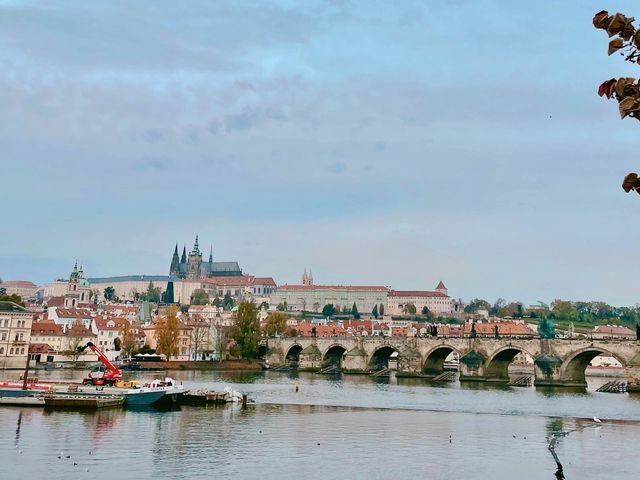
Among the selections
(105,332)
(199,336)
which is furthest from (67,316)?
(199,336)

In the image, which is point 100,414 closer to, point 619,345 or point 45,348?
point 619,345

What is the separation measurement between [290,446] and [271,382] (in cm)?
4785

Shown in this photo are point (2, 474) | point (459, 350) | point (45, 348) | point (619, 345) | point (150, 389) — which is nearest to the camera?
point (2, 474)

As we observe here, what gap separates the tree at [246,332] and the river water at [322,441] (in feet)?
169

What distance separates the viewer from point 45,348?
335 ft

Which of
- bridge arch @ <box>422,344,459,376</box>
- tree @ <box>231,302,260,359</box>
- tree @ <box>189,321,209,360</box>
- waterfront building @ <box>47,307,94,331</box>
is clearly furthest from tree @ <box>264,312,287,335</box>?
bridge arch @ <box>422,344,459,376</box>

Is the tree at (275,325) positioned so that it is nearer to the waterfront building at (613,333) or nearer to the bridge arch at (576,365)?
the bridge arch at (576,365)

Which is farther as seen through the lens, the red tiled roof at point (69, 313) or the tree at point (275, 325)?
the red tiled roof at point (69, 313)

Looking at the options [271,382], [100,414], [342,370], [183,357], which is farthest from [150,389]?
[183,357]

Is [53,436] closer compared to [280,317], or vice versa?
[53,436]

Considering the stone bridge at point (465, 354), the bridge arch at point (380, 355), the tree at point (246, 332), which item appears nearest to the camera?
the stone bridge at point (465, 354)

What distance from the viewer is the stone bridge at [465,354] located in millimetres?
78019

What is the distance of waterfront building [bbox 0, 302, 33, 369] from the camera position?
281 feet

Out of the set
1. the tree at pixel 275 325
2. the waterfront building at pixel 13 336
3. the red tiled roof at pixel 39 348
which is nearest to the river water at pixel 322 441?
the waterfront building at pixel 13 336
